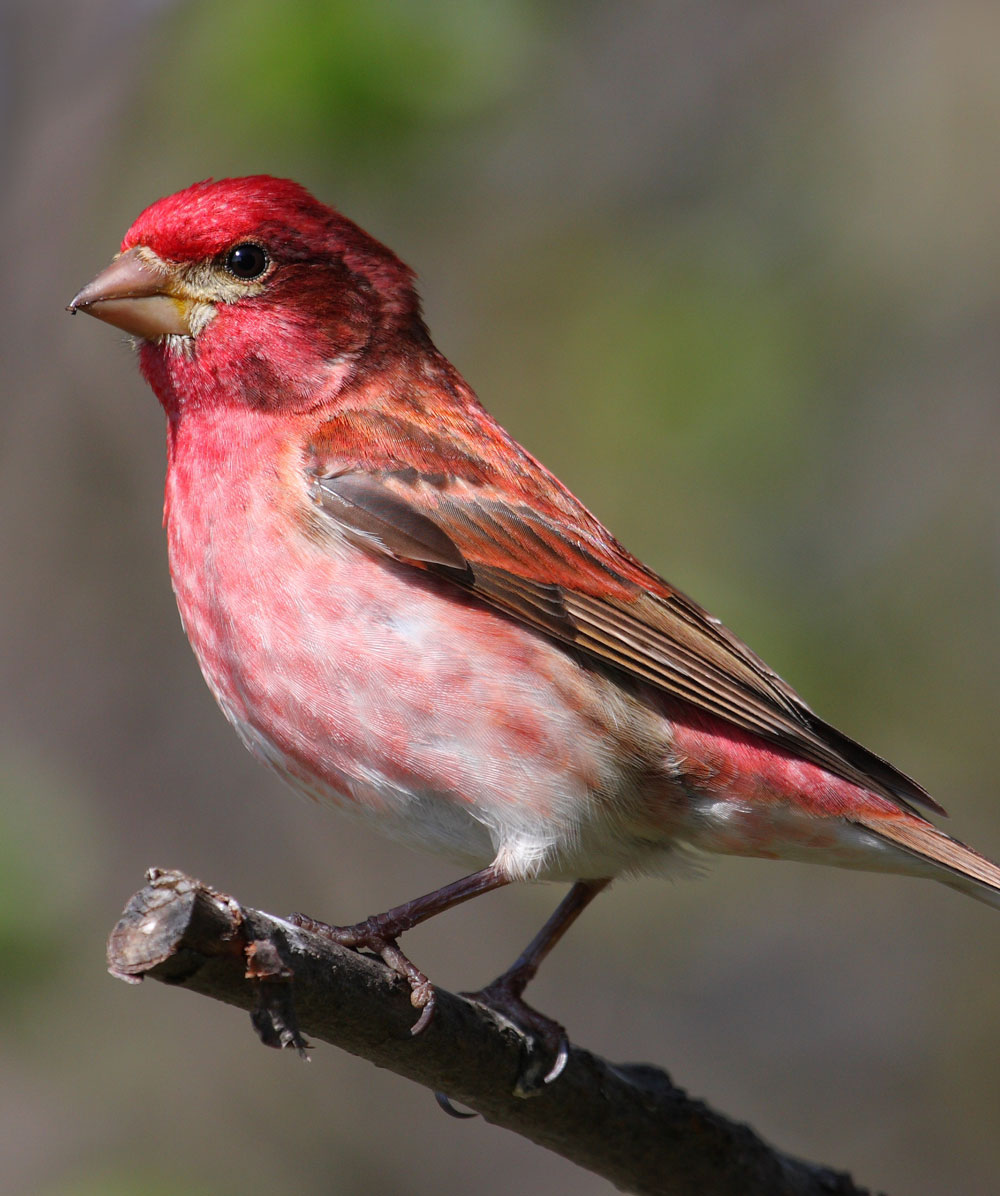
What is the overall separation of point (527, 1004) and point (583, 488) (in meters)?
3.65

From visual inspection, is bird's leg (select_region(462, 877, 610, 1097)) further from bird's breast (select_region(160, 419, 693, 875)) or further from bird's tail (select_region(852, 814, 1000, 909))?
bird's tail (select_region(852, 814, 1000, 909))

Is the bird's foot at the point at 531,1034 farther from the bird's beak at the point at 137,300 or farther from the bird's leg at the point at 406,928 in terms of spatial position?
the bird's beak at the point at 137,300


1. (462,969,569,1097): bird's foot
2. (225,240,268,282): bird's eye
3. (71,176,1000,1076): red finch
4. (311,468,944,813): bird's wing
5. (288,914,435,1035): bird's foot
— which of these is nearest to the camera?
(288,914,435,1035): bird's foot

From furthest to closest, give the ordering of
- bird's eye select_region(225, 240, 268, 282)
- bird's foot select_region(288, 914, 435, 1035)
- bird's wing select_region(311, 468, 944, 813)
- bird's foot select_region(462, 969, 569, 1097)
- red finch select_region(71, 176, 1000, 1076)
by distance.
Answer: bird's eye select_region(225, 240, 268, 282)
bird's wing select_region(311, 468, 944, 813)
red finch select_region(71, 176, 1000, 1076)
bird's foot select_region(462, 969, 569, 1097)
bird's foot select_region(288, 914, 435, 1035)

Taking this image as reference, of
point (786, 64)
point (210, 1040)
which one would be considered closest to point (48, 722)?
point (210, 1040)

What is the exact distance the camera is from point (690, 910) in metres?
8.83

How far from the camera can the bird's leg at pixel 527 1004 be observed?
4.68m

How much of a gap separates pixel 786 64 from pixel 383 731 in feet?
19.0

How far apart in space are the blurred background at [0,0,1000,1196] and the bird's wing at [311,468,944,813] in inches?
71.3

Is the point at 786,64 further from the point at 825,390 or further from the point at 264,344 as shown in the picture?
the point at 264,344

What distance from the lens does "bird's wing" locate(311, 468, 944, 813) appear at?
5.02 m

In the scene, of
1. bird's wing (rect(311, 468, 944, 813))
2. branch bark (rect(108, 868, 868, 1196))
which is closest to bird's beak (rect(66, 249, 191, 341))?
bird's wing (rect(311, 468, 944, 813))

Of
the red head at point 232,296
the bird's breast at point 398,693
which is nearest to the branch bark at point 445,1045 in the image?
the bird's breast at point 398,693

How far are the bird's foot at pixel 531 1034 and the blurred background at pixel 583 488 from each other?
1.95 metres
